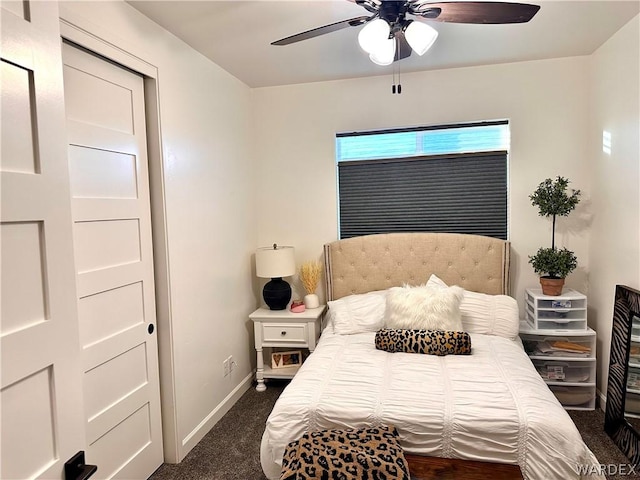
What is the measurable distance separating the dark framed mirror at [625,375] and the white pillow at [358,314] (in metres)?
1.52

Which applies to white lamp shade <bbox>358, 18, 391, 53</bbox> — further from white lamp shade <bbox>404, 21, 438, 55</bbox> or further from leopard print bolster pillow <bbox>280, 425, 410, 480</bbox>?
leopard print bolster pillow <bbox>280, 425, 410, 480</bbox>

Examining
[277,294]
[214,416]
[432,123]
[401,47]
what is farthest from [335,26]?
[214,416]

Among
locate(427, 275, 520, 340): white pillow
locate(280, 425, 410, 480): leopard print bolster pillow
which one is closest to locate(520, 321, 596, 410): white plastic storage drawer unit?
locate(427, 275, 520, 340): white pillow

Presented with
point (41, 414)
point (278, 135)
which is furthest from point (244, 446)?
point (278, 135)

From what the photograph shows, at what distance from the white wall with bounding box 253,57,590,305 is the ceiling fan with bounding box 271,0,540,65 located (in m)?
1.60

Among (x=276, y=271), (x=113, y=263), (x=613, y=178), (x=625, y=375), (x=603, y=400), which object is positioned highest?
(x=613, y=178)

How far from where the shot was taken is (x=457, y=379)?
2268 mm

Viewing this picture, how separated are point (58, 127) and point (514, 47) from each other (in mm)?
3038

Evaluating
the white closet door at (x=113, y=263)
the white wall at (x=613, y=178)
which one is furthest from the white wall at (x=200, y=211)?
the white wall at (x=613, y=178)

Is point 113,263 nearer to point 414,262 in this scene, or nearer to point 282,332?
point 282,332

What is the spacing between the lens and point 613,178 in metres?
2.90

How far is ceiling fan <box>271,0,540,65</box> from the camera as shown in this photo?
1.74 m

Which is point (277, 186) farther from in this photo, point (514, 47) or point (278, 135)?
point (514, 47)

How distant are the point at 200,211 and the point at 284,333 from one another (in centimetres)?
125
